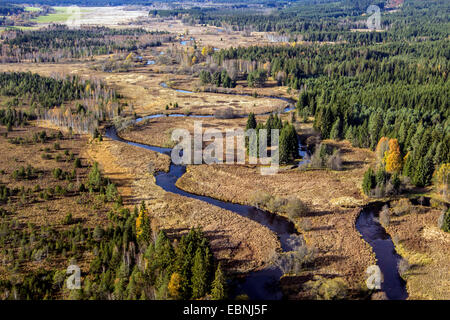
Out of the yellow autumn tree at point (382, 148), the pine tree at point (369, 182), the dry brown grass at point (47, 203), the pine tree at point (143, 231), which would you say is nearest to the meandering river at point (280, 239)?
the pine tree at point (369, 182)

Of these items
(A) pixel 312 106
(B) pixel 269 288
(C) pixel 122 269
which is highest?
(A) pixel 312 106

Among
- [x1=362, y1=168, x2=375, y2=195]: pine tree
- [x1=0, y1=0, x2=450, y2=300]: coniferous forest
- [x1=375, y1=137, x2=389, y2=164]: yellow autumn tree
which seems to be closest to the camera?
[x1=0, y1=0, x2=450, y2=300]: coniferous forest

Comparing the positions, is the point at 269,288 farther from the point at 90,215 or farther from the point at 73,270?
the point at 90,215

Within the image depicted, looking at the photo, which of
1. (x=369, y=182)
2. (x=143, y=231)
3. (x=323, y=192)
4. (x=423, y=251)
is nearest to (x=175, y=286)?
(x=143, y=231)

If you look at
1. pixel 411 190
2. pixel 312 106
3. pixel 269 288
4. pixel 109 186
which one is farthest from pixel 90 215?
pixel 312 106

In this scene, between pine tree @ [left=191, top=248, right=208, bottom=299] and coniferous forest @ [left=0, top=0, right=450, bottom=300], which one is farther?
coniferous forest @ [left=0, top=0, right=450, bottom=300]

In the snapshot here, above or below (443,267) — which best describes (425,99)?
above

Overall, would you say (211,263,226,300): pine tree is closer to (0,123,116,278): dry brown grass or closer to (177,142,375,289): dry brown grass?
(177,142,375,289): dry brown grass

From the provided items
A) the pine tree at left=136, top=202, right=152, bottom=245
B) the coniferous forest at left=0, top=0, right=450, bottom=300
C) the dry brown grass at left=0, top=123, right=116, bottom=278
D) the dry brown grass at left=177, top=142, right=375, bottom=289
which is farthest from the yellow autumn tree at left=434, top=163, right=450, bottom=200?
the dry brown grass at left=0, top=123, right=116, bottom=278
